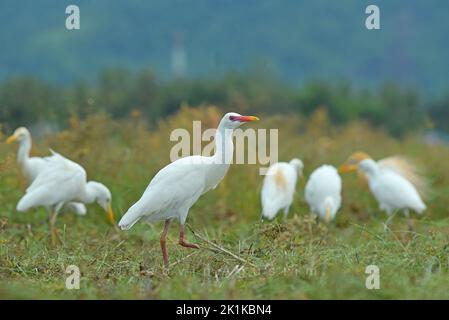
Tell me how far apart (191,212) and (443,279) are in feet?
16.4

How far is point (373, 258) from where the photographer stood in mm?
6484

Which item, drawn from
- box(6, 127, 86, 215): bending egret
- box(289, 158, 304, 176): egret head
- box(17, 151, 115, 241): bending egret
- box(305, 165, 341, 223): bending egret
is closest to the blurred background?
box(289, 158, 304, 176): egret head

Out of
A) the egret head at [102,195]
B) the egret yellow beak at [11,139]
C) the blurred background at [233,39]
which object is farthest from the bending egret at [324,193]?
the blurred background at [233,39]

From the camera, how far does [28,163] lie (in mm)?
10102

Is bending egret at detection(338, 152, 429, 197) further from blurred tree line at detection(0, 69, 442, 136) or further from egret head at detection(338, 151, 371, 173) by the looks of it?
blurred tree line at detection(0, 69, 442, 136)

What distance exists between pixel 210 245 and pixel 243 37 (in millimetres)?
59411

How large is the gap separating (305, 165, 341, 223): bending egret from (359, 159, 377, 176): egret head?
0.60 metres

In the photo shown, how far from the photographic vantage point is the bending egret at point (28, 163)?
9.89 m

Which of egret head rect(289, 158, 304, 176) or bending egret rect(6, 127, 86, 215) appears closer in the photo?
bending egret rect(6, 127, 86, 215)

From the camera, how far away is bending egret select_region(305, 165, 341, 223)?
1000cm

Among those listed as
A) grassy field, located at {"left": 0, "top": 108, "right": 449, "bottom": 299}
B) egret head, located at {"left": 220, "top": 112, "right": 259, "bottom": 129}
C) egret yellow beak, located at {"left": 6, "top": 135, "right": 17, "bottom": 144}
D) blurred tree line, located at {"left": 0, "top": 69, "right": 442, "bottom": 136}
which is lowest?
grassy field, located at {"left": 0, "top": 108, "right": 449, "bottom": 299}

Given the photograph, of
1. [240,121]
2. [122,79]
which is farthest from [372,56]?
[240,121]

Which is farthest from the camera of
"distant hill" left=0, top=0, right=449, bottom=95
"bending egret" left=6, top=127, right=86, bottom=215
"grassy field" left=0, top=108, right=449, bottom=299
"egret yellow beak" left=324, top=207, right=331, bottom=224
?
"distant hill" left=0, top=0, right=449, bottom=95
